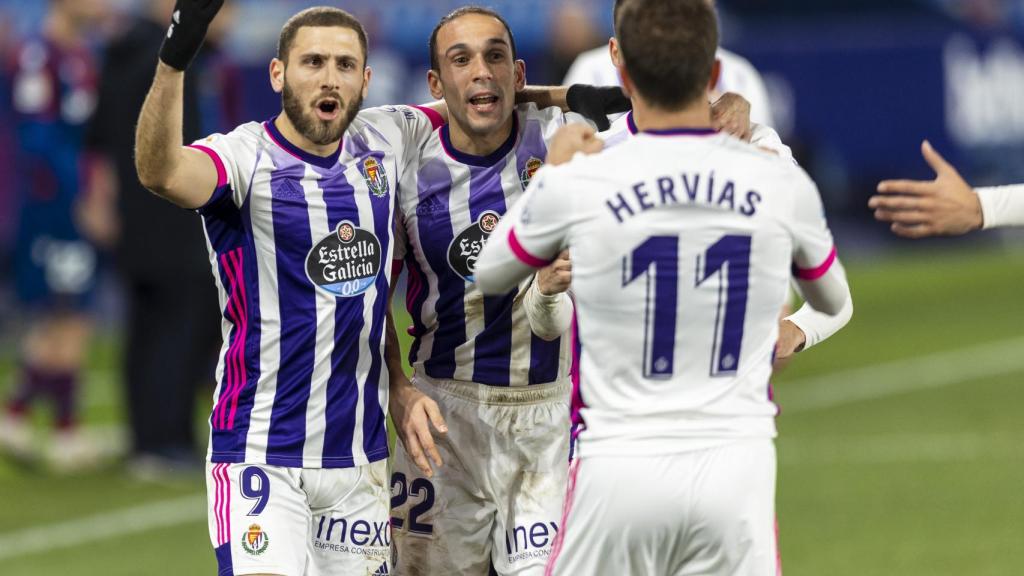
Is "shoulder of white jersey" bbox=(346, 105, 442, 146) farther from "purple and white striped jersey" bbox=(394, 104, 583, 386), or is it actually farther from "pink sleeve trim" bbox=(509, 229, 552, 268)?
"pink sleeve trim" bbox=(509, 229, 552, 268)

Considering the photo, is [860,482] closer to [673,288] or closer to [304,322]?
[304,322]

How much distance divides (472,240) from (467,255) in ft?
0.17

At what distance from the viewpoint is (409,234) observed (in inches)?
234

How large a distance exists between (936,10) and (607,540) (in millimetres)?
21848

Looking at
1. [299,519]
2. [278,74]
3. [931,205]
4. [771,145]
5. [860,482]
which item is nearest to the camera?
[931,205]

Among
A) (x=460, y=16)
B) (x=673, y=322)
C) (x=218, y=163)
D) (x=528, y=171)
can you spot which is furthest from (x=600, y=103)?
(x=673, y=322)

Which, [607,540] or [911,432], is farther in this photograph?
[911,432]

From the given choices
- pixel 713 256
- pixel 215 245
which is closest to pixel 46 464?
pixel 215 245

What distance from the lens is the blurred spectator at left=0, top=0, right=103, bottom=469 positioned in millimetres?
11492

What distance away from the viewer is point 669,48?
4480 millimetres

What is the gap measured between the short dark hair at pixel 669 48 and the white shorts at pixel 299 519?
69.0 inches

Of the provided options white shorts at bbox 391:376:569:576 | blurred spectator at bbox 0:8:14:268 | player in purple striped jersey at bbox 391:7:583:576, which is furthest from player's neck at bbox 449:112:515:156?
blurred spectator at bbox 0:8:14:268

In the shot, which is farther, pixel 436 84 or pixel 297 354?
pixel 436 84

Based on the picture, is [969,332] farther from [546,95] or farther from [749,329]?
[749,329]
